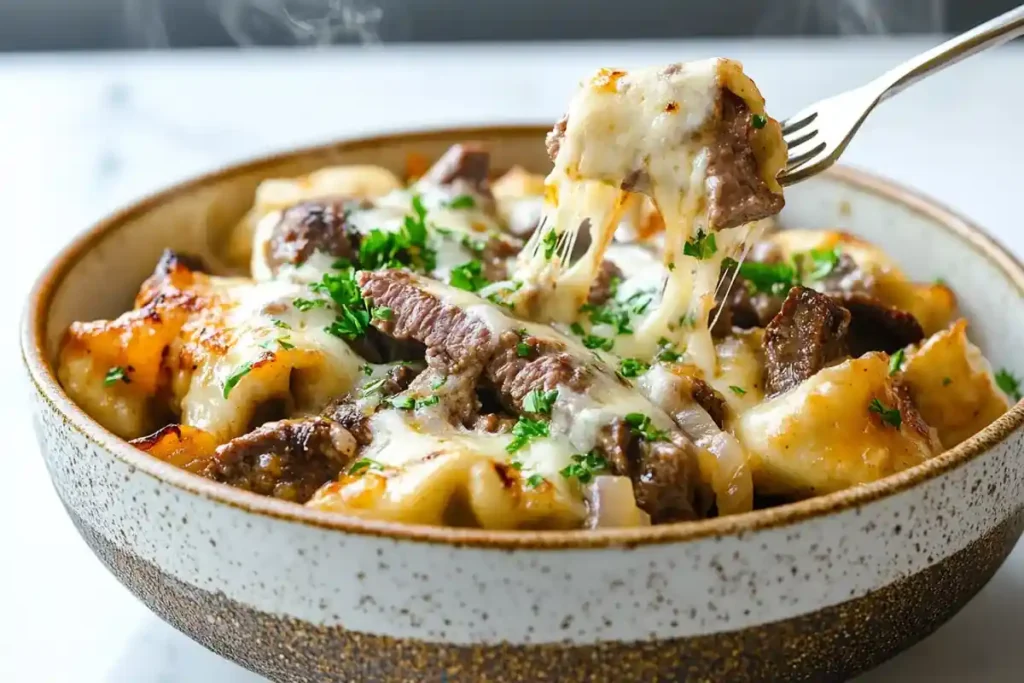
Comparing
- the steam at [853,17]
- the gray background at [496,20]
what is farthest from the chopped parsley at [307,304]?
the steam at [853,17]

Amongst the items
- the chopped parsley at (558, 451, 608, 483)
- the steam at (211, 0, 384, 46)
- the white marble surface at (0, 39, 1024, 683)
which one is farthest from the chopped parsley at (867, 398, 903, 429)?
the steam at (211, 0, 384, 46)

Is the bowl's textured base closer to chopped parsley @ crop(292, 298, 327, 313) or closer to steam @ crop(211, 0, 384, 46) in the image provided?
chopped parsley @ crop(292, 298, 327, 313)

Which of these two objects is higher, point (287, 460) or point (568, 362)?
point (568, 362)

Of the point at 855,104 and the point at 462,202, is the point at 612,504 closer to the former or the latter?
the point at 855,104

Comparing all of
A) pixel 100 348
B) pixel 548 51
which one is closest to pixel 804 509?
pixel 100 348

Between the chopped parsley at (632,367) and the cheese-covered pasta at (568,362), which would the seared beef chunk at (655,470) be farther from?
the chopped parsley at (632,367)

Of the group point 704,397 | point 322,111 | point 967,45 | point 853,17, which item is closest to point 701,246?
point 704,397
